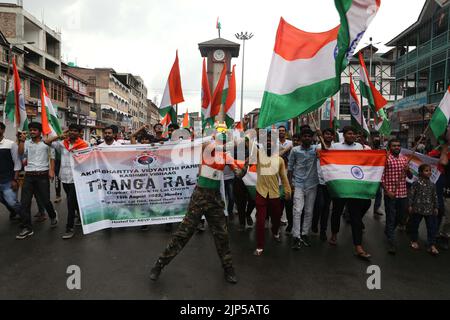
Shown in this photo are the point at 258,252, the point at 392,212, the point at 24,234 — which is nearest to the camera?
the point at 258,252

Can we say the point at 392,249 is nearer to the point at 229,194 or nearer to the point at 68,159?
the point at 229,194

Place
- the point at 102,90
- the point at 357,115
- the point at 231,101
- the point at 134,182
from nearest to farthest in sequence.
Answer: the point at 134,182
the point at 357,115
the point at 231,101
the point at 102,90

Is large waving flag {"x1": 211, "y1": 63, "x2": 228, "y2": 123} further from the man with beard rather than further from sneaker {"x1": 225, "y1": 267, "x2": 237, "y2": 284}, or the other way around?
sneaker {"x1": 225, "y1": 267, "x2": 237, "y2": 284}

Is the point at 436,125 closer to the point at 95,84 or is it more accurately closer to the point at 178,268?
the point at 178,268

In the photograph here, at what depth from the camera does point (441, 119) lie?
5137 millimetres

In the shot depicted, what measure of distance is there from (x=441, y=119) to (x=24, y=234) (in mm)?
6744

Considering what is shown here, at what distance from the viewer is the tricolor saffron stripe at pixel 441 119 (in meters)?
5.09

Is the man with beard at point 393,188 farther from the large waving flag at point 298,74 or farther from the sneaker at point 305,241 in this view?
the large waving flag at point 298,74

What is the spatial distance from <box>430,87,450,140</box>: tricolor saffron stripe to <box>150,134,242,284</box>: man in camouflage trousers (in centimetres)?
344

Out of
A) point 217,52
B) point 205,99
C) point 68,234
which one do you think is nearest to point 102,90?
point 217,52

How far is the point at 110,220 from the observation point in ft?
17.9

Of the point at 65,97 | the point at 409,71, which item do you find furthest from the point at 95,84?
the point at 409,71

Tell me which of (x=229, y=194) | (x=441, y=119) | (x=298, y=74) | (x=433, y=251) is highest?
(x=298, y=74)

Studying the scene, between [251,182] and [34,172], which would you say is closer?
[34,172]
